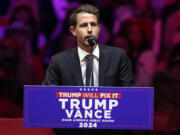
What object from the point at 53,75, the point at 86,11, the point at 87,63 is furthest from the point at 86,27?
the point at 53,75

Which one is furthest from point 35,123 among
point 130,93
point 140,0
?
point 140,0

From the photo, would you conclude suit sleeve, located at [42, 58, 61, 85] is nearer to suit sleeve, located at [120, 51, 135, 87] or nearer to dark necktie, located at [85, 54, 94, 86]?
dark necktie, located at [85, 54, 94, 86]

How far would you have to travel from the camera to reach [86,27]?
2477mm

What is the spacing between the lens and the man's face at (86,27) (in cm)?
245

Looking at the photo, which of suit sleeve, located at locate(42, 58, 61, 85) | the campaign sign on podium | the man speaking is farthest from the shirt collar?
the campaign sign on podium

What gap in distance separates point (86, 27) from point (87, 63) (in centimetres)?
21

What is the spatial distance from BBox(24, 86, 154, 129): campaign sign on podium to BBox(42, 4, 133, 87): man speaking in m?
0.21

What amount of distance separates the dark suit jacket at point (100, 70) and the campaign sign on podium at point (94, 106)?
261 millimetres

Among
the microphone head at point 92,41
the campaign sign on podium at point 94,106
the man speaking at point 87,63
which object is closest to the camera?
the campaign sign on podium at point 94,106

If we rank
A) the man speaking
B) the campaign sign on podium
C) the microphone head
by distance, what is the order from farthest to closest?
the man speaking, the microphone head, the campaign sign on podium

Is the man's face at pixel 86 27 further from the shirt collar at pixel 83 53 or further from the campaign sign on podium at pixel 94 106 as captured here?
the campaign sign on podium at pixel 94 106

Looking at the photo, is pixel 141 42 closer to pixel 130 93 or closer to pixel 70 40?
pixel 70 40

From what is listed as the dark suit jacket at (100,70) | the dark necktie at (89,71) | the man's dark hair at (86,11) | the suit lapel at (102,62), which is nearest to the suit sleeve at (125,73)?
the dark suit jacket at (100,70)

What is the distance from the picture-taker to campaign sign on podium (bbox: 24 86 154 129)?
2.22 meters
